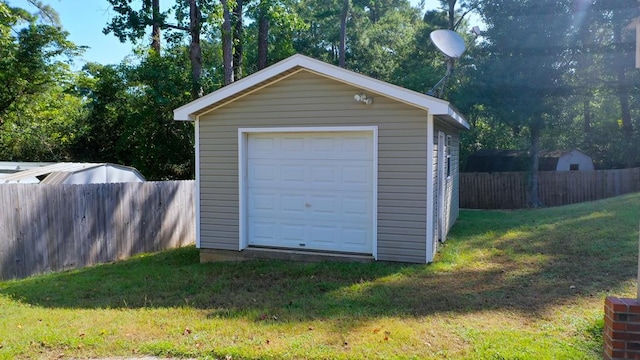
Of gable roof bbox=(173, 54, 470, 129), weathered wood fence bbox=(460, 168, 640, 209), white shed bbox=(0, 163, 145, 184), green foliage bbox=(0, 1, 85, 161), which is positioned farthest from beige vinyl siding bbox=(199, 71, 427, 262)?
weathered wood fence bbox=(460, 168, 640, 209)

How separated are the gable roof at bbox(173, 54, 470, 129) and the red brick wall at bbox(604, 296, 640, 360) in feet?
13.8

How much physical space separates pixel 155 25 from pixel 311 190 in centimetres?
1209

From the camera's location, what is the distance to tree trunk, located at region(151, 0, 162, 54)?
54.1ft

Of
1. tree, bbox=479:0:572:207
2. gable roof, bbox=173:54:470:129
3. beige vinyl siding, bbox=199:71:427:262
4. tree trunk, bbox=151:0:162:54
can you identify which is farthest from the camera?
tree, bbox=479:0:572:207

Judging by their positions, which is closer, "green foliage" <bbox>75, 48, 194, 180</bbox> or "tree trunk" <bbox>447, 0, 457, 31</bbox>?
"green foliage" <bbox>75, 48, 194, 180</bbox>

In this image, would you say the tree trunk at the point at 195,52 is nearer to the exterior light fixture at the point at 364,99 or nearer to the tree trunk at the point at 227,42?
the tree trunk at the point at 227,42

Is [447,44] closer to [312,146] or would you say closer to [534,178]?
[312,146]

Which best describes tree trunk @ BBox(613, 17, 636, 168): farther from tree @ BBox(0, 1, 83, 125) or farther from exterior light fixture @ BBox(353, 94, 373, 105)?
tree @ BBox(0, 1, 83, 125)

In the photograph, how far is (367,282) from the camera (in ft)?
21.7

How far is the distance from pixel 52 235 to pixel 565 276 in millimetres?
8520

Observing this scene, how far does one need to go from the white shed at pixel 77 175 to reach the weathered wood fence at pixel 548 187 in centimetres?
1344

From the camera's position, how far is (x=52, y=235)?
8086 mm

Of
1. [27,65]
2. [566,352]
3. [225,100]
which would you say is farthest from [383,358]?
[27,65]

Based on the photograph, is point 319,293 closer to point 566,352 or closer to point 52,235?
point 566,352
